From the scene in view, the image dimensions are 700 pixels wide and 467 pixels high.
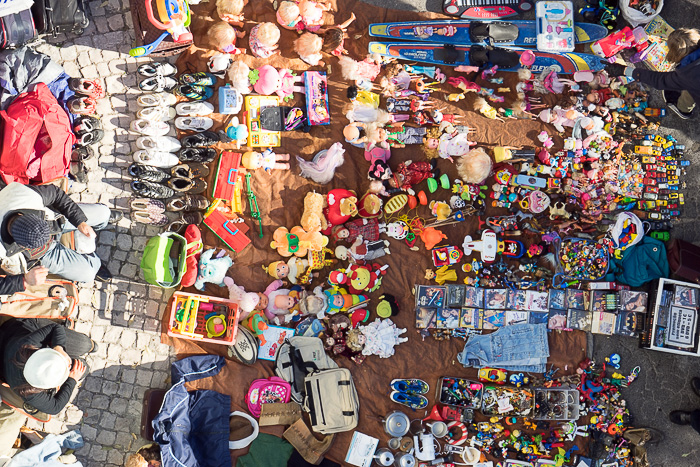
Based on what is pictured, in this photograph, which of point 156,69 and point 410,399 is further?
point 156,69

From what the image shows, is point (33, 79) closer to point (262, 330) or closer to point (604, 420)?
point (262, 330)

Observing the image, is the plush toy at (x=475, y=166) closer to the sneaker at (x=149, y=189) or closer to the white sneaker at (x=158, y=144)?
the white sneaker at (x=158, y=144)

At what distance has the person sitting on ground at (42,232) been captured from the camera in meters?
6.29

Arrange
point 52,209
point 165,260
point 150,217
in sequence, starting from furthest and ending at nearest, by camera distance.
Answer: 1. point 150,217
2. point 165,260
3. point 52,209

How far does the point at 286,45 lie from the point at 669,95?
5524 millimetres

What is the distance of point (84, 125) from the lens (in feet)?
25.5

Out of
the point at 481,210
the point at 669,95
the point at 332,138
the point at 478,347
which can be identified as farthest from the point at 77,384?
the point at 669,95

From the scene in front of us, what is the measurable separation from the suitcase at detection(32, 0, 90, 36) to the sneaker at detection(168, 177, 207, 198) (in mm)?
2550

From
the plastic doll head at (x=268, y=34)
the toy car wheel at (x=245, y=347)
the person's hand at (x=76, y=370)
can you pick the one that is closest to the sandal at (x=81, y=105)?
the plastic doll head at (x=268, y=34)

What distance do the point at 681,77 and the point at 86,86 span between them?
781 cm

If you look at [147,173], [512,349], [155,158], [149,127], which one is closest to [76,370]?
[147,173]

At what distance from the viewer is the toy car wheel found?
7840 mm

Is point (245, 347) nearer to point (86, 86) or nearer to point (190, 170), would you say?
point (190, 170)

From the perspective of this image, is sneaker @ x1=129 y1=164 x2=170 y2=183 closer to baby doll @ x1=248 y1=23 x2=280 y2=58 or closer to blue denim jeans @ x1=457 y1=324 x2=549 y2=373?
baby doll @ x1=248 y1=23 x2=280 y2=58
